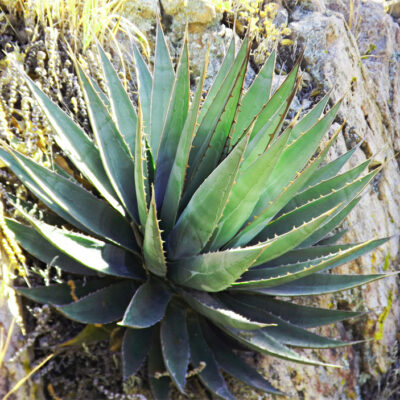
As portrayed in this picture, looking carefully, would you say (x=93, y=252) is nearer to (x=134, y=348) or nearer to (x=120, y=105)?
(x=134, y=348)

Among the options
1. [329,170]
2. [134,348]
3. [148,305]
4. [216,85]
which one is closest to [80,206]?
[148,305]

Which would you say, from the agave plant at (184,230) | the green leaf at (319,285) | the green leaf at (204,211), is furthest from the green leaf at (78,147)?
the green leaf at (319,285)

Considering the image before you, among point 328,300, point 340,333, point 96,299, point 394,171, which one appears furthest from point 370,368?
point 96,299

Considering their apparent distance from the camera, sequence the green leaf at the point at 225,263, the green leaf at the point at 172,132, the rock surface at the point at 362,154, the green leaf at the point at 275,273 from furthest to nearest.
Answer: the rock surface at the point at 362,154
the green leaf at the point at 172,132
the green leaf at the point at 275,273
the green leaf at the point at 225,263

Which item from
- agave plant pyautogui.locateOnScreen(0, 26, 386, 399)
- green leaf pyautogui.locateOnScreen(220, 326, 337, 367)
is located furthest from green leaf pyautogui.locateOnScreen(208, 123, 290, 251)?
green leaf pyautogui.locateOnScreen(220, 326, 337, 367)

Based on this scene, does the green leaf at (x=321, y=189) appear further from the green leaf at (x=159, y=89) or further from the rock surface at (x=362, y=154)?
the green leaf at (x=159, y=89)

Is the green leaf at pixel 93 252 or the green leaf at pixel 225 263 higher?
the green leaf at pixel 93 252

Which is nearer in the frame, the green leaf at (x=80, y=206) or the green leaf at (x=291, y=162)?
the green leaf at (x=80, y=206)
